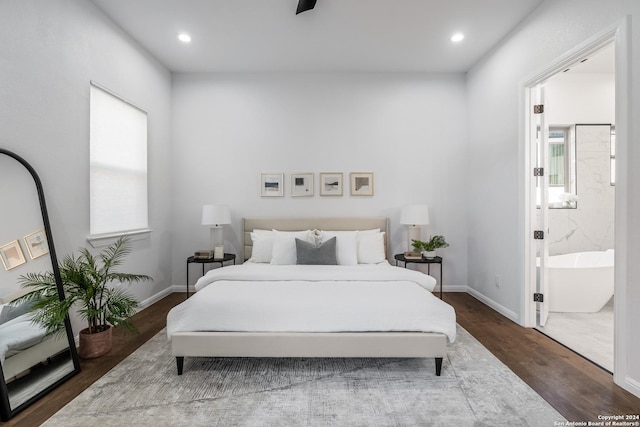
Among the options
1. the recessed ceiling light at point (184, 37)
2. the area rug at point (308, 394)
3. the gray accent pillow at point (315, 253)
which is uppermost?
the recessed ceiling light at point (184, 37)

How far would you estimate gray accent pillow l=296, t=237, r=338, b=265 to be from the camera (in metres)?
3.54

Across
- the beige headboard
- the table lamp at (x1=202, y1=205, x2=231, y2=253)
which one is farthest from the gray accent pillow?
the table lamp at (x1=202, y1=205, x2=231, y2=253)

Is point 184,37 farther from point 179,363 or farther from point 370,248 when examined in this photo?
point 179,363

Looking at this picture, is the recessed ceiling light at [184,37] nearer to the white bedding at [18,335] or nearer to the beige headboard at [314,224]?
the beige headboard at [314,224]

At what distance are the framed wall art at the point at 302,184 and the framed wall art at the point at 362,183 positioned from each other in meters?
0.60

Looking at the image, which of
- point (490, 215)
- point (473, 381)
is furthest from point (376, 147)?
point (473, 381)

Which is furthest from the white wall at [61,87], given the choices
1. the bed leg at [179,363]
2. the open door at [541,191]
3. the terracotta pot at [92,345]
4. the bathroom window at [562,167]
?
the bathroom window at [562,167]

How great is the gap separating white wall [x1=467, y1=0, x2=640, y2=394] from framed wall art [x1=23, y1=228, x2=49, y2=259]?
4034 mm

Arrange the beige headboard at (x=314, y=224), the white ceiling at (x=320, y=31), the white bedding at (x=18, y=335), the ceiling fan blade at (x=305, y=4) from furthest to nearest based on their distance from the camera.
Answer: the beige headboard at (x=314, y=224) → the white ceiling at (x=320, y=31) → the ceiling fan blade at (x=305, y=4) → the white bedding at (x=18, y=335)

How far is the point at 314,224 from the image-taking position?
4430 mm

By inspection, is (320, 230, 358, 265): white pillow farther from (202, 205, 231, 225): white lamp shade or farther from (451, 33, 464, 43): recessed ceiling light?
(451, 33, 464, 43): recessed ceiling light

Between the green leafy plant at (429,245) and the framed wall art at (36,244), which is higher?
the framed wall art at (36,244)

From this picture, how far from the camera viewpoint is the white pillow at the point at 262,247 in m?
3.93

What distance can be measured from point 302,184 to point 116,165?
223cm
